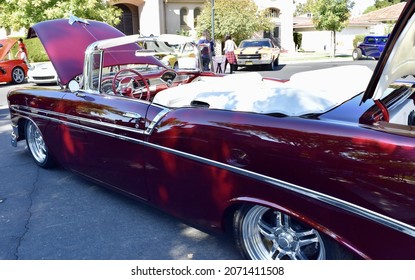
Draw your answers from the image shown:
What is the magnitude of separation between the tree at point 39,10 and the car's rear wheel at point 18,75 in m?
4.21

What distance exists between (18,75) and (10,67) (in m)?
0.51

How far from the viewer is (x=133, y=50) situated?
14.8ft

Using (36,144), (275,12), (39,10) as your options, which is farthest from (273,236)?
(275,12)

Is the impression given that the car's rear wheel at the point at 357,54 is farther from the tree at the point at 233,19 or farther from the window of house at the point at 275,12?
the window of house at the point at 275,12

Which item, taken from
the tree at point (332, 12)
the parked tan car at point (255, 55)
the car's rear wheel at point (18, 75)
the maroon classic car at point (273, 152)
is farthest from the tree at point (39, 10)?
the maroon classic car at point (273, 152)

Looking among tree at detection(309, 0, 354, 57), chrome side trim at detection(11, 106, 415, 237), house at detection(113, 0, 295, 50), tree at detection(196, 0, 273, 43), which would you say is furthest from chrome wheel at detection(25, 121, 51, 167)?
house at detection(113, 0, 295, 50)

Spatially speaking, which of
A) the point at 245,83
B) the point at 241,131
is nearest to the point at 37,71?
the point at 245,83

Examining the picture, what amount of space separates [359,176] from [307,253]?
2.39ft

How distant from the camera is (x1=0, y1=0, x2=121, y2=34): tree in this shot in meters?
17.6

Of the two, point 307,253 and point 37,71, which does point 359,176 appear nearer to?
point 307,253

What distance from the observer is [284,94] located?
2.43 meters

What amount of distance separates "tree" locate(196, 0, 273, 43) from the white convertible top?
84.3ft

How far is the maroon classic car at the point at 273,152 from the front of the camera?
1.76m

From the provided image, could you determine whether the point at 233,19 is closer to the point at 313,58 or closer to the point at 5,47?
the point at 313,58
